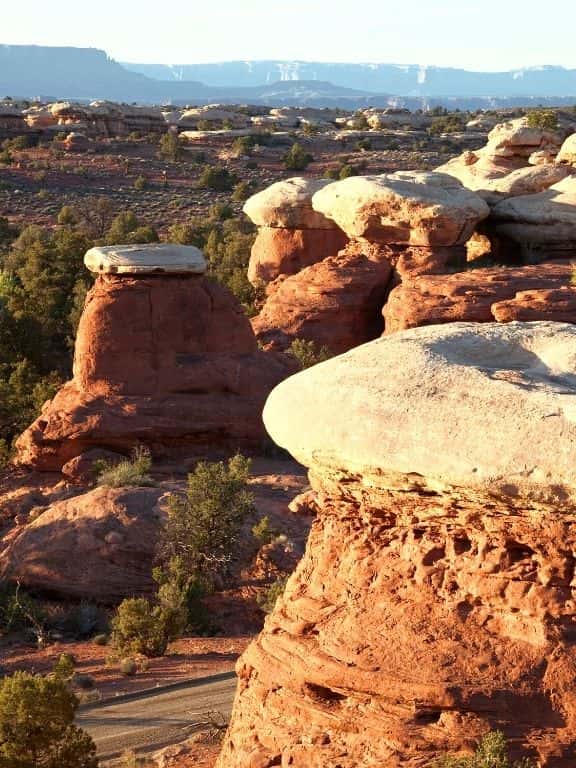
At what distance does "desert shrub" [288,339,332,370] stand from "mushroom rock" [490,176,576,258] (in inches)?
188

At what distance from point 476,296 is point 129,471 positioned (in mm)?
7367

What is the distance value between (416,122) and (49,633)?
207ft

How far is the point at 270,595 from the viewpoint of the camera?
10.7 meters

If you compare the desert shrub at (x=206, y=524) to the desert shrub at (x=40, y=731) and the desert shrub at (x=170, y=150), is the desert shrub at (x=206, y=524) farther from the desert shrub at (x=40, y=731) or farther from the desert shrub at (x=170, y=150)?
the desert shrub at (x=170, y=150)

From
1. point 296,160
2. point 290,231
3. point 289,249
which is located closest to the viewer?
point 290,231

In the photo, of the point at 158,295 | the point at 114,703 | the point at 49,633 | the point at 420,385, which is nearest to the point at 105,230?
the point at 158,295

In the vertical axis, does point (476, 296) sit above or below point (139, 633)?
above

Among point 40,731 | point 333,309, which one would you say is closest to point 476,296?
point 333,309

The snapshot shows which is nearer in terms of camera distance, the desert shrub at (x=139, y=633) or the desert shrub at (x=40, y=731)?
the desert shrub at (x=40, y=731)

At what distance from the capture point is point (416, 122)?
71.1 meters

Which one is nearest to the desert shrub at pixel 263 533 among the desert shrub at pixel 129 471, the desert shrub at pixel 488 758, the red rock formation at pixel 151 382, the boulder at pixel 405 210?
the desert shrub at pixel 129 471

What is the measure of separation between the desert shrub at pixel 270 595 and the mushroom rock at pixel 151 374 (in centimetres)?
466

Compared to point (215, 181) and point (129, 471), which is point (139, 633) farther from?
point (215, 181)

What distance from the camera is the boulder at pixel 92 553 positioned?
39.5 feet
